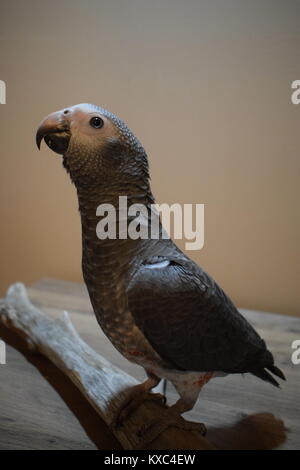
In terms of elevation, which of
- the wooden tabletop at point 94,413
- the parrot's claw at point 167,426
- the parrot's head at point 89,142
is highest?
the parrot's head at point 89,142

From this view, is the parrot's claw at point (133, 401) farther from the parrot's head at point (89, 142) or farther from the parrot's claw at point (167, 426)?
the parrot's head at point (89, 142)

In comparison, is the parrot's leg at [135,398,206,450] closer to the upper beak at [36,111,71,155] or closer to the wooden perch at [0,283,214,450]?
the wooden perch at [0,283,214,450]

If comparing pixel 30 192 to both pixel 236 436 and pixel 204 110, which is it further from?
pixel 236 436

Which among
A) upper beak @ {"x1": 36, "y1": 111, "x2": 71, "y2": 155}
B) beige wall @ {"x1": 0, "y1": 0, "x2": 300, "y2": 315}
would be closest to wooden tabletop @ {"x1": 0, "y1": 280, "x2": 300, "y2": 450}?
beige wall @ {"x1": 0, "y1": 0, "x2": 300, "y2": 315}

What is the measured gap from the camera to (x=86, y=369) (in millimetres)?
764

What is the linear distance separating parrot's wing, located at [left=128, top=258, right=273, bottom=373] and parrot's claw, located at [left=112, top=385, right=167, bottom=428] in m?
0.14

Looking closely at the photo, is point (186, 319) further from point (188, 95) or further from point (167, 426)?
point (188, 95)

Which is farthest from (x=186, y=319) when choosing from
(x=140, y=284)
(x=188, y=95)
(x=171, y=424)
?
(x=188, y=95)

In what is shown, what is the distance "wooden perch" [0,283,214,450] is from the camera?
619mm

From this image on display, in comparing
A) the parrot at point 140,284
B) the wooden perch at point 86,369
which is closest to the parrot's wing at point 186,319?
the parrot at point 140,284

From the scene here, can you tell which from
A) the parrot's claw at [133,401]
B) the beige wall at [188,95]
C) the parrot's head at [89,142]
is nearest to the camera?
the parrot's head at [89,142]

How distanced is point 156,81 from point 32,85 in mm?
287

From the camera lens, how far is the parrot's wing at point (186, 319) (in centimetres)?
56

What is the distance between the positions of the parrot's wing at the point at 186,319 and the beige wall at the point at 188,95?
0.46m
